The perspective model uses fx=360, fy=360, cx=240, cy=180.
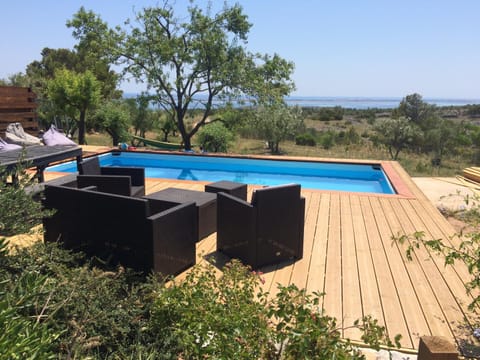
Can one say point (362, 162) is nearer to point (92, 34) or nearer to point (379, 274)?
point (379, 274)

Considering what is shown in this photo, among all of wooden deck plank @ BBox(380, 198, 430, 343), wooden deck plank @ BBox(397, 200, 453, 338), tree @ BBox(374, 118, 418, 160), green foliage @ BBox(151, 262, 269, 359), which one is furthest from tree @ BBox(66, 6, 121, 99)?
green foliage @ BBox(151, 262, 269, 359)

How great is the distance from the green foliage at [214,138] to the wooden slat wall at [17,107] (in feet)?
16.9

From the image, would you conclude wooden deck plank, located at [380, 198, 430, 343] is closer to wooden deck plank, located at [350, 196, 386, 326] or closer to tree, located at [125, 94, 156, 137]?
wooden deck plank, located at [350, 196, 386, 326]

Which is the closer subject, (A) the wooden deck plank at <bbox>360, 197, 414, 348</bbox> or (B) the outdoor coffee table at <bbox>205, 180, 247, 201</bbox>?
(A) the wooden deck plank at <bbox>360, 197, 414, 348</bbox>

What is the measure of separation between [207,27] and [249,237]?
37.0 feet

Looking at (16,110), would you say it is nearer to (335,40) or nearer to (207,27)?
(207,27)

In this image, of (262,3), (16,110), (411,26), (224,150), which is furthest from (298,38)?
(16,110)

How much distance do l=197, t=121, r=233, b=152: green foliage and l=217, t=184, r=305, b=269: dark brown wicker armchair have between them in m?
8.97

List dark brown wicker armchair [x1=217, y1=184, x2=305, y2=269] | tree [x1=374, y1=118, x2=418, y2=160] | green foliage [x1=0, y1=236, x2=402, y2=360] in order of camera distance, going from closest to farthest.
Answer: green foliage [x1=0, y1=236, x2=402, y2=360] < dark brown wicker armchair [x1=217, y1=184, x2=305, y2=269] < tree [x1=374, y1=118, x2=418, y2=160]

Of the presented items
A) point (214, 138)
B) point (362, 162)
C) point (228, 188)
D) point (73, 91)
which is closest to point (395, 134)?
point (362, 162)

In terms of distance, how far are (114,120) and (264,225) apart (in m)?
10.9

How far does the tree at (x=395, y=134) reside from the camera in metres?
15.1

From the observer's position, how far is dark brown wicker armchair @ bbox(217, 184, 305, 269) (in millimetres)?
3215

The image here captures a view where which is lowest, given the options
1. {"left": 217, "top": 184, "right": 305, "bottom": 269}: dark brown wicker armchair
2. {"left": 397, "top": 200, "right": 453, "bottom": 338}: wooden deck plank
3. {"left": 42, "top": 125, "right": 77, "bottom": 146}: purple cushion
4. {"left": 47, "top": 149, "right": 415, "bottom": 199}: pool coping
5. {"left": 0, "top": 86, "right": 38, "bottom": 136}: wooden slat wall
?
{"left": 397, "top": 200, "right": 453, "bottom": 338}: wooden deck plank
